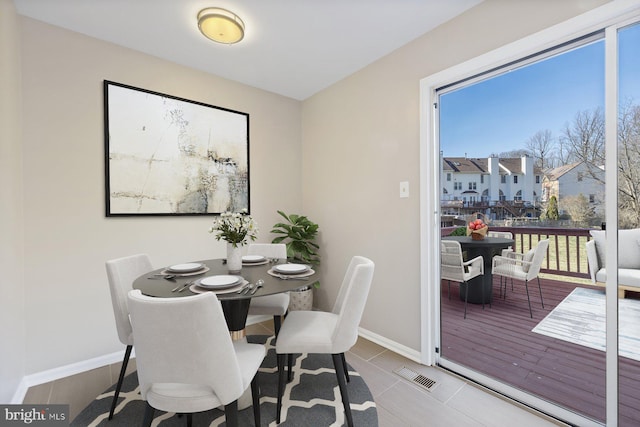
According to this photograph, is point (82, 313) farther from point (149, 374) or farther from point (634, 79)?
point (634, 79)

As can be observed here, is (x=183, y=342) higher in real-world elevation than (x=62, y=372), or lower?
higher

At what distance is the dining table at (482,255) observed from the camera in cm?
212

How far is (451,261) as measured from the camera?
7.86 feet

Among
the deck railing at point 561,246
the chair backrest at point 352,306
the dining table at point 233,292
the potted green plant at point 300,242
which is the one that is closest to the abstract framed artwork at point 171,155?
the potted green plant at point 300,242

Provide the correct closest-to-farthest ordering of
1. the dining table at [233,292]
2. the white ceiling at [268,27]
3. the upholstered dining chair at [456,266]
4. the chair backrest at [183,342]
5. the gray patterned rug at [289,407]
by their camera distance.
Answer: the chair backrest at [183,342]
the dining table at [233,292]
the gray patterned rug at [289,407]
the white ceiling at [268,27]
the upholstered dining chair at [456,266]

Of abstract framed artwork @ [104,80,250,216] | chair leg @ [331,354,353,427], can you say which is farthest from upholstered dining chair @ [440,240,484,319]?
abstract framed artwork @ [104,80,250,216]

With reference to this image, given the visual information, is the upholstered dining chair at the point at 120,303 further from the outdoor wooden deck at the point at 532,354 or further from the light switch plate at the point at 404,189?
the outdoor wooden deck at the point at 532,354

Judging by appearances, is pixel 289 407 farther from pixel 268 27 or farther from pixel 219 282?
pixel 268 27

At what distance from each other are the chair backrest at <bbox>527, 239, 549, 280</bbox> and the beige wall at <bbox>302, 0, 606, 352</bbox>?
0.75 meters

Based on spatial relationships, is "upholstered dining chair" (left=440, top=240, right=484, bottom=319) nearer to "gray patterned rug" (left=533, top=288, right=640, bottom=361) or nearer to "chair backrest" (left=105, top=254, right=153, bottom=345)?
"gray patterned rug" (left=533, top=288, right=640, bottom=361)

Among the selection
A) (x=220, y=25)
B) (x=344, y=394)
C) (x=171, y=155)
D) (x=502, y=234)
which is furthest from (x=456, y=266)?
(x=171, y=155)

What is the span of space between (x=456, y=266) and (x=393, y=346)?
0.90 metres

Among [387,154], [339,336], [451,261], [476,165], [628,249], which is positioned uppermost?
[387,154]

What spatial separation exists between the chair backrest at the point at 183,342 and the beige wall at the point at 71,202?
1.61 m
